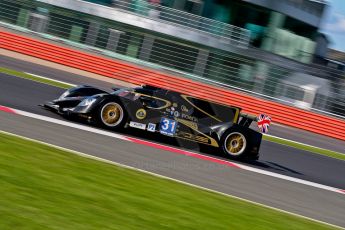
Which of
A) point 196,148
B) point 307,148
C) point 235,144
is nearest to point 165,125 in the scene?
point 196,148

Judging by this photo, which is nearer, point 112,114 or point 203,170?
point 203,170

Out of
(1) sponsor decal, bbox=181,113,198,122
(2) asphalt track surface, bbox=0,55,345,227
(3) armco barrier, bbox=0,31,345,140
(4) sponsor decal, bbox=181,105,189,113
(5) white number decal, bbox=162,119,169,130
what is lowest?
(2) asphalt track surface, bbox=0,55,345,227

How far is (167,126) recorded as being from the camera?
1243cm

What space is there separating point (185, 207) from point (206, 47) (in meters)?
19.4

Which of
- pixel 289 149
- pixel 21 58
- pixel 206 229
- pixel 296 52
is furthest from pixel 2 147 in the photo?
pixel 296 52

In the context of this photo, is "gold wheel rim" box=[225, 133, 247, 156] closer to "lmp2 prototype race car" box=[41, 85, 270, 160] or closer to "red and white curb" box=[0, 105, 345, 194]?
"lmp2 prototype race car" box=[41, 85, 270, 160]

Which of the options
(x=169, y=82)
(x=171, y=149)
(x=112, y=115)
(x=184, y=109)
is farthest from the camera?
(x=169, y=82)

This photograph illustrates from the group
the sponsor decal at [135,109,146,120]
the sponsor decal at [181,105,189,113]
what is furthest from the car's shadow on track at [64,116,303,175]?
the sponsor decal at [181,105,189,113]

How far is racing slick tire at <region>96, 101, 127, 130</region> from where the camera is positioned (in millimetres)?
12195

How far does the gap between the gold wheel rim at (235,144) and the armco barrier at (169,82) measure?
35.0 ft

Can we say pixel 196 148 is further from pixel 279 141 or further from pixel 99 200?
pixel 99 200

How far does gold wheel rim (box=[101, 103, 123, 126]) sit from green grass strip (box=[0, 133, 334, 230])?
9.55 ft

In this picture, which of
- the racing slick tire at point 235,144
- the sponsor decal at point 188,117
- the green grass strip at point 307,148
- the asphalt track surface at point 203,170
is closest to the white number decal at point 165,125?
the sponsor decal at point 188,117

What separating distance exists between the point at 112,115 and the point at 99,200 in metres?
5.82
